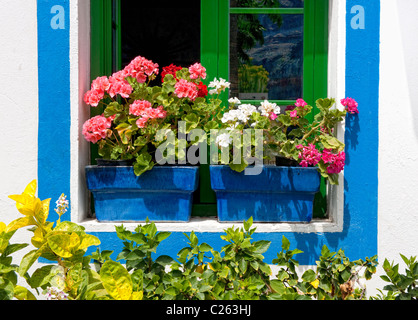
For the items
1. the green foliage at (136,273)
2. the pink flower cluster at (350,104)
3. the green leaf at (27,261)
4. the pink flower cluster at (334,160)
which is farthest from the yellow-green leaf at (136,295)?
the pink flower cluster at (350,104)

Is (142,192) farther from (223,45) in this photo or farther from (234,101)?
(223,45)

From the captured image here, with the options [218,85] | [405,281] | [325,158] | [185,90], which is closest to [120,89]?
[185,90]

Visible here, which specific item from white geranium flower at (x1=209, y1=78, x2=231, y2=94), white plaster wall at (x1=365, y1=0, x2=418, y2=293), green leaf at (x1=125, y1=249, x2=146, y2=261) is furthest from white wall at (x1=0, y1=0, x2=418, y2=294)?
green leaf at (x1=125, y1=249, x2=146, y2=261)

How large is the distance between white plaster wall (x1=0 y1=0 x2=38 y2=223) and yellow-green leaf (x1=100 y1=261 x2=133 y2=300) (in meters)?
1.35

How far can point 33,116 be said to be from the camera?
93.7 inches

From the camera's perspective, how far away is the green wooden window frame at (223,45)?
99.2 inches

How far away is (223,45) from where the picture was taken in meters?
2.54

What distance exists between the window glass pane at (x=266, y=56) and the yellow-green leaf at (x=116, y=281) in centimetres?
160

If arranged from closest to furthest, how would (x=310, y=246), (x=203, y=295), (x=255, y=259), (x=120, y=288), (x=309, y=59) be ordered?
(x=120, y=288)
(x=203, y=295)
(x=255, y=259)
(x=310, y=246)
(x=309, y=59)

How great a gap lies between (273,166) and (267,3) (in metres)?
1.02

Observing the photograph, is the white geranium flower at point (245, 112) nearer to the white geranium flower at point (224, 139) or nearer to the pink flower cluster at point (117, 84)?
the white geranium flower at point (224, 139)

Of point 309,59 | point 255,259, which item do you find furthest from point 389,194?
point 255,259

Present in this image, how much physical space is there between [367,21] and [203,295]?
1746mm
